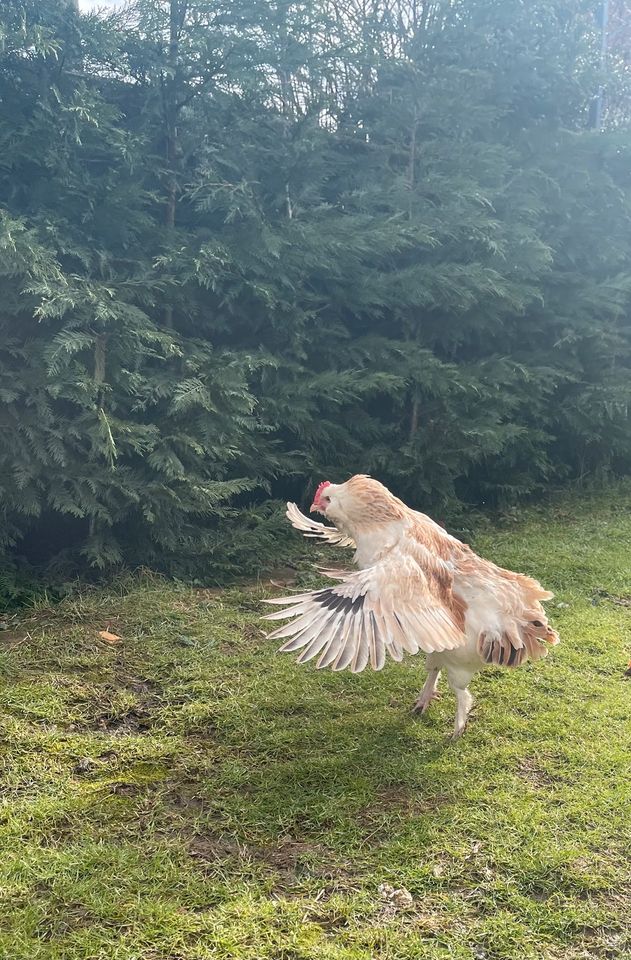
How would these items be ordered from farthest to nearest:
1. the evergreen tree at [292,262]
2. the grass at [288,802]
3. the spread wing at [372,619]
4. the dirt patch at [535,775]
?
1. the evergreen tree at [292,262]
2. the dirt patch at [535,775]
3. the spread wing at [372,619]
4. the grass at [288,802]

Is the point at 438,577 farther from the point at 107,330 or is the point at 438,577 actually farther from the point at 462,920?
the point at 107,330

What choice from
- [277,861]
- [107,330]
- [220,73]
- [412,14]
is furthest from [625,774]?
[412,14]

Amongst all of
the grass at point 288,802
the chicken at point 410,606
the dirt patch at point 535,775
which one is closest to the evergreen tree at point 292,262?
the grass at point 288,802

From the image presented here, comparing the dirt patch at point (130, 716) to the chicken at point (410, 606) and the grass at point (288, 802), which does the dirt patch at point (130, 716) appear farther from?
the chicken at point (410, 606)

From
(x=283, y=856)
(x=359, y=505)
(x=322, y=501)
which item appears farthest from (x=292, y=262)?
(x=283, y=856)

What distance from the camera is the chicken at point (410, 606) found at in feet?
9.77

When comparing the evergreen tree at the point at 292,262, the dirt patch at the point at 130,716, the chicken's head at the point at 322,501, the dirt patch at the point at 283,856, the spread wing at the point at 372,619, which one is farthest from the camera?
the evergreen tree at the point at 292,262

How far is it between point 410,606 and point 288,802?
0.97 m

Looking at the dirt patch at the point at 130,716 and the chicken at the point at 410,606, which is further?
the dirt patch at the point at 130,716

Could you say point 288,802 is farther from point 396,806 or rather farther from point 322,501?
point 322,501

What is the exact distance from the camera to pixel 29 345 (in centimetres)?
478

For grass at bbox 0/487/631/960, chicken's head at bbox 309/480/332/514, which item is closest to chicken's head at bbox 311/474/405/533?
chicken's head at bbox 309/480/332/514

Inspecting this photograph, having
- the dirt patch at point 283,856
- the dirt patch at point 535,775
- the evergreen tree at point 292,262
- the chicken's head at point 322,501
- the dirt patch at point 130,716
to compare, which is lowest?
the dirt patch at point 283,856

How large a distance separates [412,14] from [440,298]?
265cm
